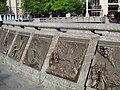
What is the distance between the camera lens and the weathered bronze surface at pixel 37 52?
5739 mm

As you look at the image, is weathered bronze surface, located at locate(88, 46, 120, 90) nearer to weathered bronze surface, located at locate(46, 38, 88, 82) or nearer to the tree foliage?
weathered bronze surface, located at locate(46, 38, 88, 82)

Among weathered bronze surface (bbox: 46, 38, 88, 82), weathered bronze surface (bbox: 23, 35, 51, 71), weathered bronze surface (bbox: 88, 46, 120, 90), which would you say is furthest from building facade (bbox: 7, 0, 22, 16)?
weathered bronze surface (bbox: 88, 46, 120, 90)

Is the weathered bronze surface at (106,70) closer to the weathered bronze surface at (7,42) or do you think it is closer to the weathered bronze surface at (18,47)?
the weathered bronze surface at (18,47)

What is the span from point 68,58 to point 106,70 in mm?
972

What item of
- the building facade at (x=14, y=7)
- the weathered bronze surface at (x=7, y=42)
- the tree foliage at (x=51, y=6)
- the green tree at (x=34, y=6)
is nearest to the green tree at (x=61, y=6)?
the tree foliage at (x=51, y=6)

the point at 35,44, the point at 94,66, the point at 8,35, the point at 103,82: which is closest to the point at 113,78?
the point at 103,82

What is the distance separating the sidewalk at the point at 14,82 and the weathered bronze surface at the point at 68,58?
460 millimetres

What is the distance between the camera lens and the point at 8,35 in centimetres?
829

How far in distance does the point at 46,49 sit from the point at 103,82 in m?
1.84

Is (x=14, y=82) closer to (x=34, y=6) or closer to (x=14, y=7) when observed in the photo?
(x=34, y=6)

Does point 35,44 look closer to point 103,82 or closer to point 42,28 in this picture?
point 42,28

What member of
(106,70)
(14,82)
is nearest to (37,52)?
(14,82)

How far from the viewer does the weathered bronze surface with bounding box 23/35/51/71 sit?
5739 millimetres

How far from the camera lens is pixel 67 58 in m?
5.02
